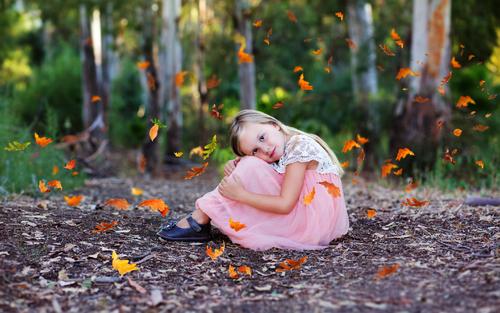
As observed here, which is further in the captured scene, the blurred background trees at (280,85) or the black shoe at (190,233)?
the blurred background trees at (280,85)

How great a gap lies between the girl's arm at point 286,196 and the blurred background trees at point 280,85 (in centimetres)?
139

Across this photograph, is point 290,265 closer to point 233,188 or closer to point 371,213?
point 233,188

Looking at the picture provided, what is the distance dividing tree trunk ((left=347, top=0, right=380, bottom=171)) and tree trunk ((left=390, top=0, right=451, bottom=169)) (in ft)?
7.41

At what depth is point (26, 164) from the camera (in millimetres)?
5895

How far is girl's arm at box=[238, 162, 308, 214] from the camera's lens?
337 cm

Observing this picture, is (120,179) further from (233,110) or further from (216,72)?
(216,72)

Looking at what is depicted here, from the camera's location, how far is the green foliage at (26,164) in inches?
214

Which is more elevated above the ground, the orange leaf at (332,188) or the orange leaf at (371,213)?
the orange leaf at (332,188)

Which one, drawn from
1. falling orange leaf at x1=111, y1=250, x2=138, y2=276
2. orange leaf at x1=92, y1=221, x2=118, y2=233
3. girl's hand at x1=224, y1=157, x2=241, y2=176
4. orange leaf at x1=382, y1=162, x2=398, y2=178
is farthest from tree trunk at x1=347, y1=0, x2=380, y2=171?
falling orange leaf at x1=111, y1=250, x2=138, y2=276

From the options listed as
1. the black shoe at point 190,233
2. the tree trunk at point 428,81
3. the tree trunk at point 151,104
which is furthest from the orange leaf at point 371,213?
Answer: the tree trunk at point 151,104

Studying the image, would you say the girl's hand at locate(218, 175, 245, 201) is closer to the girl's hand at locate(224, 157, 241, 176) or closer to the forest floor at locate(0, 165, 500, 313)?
the girl's hand at locate(224, 157, 241, 176)

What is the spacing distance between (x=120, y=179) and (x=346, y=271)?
5.64 meters

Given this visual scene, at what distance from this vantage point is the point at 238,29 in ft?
33.0

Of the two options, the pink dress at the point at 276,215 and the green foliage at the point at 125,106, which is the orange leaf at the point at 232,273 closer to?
the pink dress at the point at 276,215
